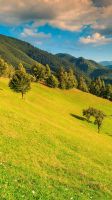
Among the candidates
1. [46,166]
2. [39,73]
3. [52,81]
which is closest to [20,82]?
[52,81]

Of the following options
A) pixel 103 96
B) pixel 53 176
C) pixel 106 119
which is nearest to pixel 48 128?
pixel 53 176

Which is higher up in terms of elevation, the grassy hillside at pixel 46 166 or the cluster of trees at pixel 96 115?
the grassy hillside at pixel 46 166

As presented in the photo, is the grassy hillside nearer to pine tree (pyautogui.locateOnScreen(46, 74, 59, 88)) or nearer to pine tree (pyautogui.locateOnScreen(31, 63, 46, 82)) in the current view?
pine tree (pyautogui.locateOnScreen(46, 74, 59, 88))

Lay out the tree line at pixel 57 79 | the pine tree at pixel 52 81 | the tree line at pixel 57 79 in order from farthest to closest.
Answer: the pine tree at pixel 52 81 < the tree line at pixel 57 79 < the tree line at pixel 57 79

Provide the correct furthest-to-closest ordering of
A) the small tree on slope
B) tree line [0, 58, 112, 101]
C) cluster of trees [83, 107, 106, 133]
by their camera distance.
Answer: tree line [0, 58, 112, 101], the small tree on slope, cluster of trees [83, 107, 106, 133]

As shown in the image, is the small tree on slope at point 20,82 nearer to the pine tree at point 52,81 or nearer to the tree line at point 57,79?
the tree line at point 57,79

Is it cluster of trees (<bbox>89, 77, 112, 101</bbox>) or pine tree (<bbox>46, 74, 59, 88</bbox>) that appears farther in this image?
cluster of trees (<bbox>89, 77, 112, 101</bbox>)

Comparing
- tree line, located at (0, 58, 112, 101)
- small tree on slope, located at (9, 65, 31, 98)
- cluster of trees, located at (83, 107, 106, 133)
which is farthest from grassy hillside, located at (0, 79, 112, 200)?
tree line, located at (0, 58, 112, 101)

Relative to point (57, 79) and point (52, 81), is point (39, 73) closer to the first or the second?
point (57, 79)

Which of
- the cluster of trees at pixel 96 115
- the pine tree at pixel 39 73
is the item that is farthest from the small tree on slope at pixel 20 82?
the pine tree at pixel 39 73

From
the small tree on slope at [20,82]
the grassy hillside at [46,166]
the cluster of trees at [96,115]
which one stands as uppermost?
the small tree on slope at [20,82]

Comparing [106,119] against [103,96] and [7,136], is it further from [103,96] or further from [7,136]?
[7,136]

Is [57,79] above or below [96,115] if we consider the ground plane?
above

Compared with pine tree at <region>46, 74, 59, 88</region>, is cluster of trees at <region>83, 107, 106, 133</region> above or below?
below
